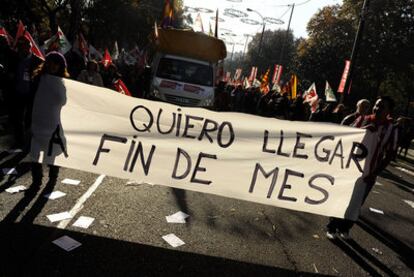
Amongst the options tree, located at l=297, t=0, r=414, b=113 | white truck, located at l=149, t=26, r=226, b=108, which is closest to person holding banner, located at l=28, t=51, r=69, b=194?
white truck, located at l=149, t=26, r=226, b=108

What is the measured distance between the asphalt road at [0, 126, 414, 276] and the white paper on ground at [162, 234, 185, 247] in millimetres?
58

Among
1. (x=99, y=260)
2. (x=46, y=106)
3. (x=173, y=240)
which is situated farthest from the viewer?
(x=46, y=106)

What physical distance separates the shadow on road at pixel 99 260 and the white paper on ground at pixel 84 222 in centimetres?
20

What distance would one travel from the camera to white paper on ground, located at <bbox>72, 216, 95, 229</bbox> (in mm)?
4637

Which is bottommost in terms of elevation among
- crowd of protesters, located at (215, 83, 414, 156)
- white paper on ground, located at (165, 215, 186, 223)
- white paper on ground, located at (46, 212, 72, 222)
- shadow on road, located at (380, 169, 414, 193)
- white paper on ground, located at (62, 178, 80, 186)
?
shadow on road, located at (380, 169, 414, 193)

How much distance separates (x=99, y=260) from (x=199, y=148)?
178 centimetres

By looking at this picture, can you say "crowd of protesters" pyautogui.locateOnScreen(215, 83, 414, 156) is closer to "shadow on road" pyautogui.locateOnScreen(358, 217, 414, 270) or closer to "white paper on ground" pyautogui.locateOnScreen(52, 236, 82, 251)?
"shadow on road" pyautogui.locateOnScreen(358, 217, 414, 270)

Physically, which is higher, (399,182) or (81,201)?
(81,201)

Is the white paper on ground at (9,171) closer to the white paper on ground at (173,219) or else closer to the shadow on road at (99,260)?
the shadow on road at (99,260)

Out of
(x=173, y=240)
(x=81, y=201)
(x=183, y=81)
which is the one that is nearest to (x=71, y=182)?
(x=81, y=201)

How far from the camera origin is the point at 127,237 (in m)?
4.56

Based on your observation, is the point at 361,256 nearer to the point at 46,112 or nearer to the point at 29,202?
the point at 29,202

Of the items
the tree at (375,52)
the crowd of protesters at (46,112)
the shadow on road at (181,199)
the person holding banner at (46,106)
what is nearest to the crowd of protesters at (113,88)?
the crowd of protesters at (46,112)

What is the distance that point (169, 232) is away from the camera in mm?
4867
